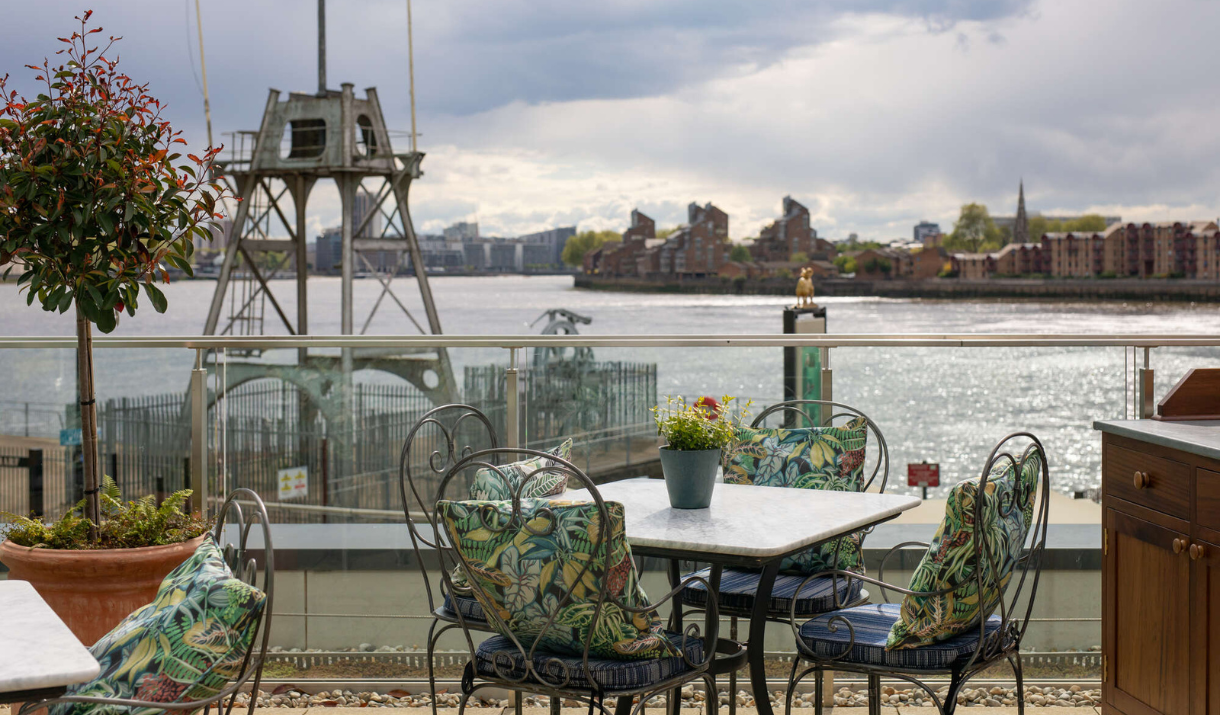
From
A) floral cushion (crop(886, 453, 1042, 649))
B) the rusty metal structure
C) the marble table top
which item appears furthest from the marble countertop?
the rusty metal structure

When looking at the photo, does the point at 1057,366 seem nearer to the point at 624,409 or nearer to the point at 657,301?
the point at 624,409

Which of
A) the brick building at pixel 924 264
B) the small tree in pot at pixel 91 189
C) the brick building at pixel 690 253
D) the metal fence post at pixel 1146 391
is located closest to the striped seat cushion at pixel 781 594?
the metal fence post at pixel 1146 391

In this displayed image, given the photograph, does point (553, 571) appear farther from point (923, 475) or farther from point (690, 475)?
point (923, 475)

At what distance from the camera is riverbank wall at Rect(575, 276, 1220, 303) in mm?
14797

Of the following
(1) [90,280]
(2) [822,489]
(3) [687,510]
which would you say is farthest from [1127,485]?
(1) [90,280]

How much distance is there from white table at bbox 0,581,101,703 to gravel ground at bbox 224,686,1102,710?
1946 millimetres

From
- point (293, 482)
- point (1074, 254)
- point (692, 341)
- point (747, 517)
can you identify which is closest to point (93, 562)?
point (293, 482)

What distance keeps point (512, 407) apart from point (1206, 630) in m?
2.31

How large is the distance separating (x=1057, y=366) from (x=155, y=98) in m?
3.45

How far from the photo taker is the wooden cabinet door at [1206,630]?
244 cm

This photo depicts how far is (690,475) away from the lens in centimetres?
266

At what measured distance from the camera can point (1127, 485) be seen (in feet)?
9.34

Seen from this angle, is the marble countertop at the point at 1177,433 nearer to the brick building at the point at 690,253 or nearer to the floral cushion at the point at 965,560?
the floral cushion at the point at 965,560

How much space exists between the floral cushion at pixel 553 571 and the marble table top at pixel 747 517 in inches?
8.4
